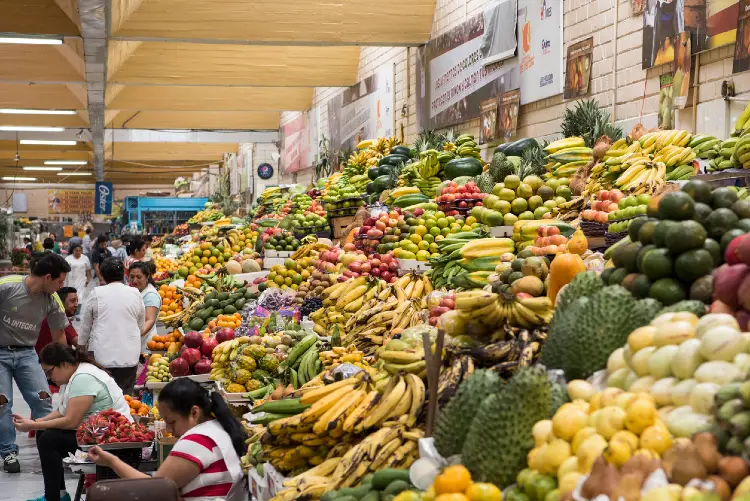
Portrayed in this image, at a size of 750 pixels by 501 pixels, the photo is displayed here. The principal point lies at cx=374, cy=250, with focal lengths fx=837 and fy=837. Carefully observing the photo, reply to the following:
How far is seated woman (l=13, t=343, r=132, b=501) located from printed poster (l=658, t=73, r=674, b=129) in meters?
4.49

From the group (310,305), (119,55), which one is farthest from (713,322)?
(119,55)

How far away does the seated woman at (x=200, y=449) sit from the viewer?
148 inches

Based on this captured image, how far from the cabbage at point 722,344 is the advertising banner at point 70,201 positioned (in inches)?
1764

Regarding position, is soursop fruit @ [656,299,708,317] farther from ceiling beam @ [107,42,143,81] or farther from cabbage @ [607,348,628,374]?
ceiling beam @ [107,42,143,81]

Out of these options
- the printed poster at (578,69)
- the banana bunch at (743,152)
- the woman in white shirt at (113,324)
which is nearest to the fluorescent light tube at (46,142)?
the woman in white shirt at (113,324)

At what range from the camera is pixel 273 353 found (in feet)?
17.6

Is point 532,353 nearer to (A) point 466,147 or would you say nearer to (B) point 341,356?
(B) point 341,356

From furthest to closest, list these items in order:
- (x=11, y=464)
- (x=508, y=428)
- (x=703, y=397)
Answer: (x=11, y=464), (x=508, y=428), (x=703, y=397)

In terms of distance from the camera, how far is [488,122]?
9.30 metres

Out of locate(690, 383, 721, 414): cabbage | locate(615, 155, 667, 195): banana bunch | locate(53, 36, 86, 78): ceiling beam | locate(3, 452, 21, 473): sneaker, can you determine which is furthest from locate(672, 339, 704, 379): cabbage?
locate(53, 36, 86, 78): ceiling beam

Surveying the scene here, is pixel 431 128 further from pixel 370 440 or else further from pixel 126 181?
pixel 126 181

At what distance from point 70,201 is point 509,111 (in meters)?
39.6

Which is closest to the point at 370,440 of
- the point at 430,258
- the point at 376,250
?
the point at 430,258

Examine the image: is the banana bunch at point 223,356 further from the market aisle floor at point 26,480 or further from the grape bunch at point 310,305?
the market aisle floor at point 26,480
